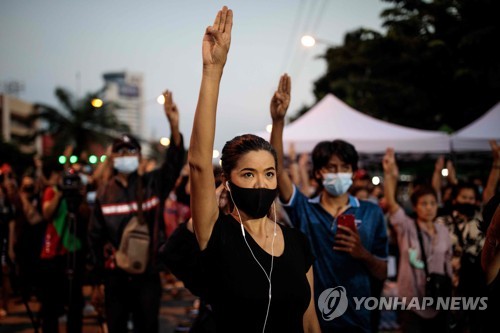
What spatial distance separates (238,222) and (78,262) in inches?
156

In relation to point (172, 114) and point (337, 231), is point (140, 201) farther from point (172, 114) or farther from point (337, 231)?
point (337, 231)

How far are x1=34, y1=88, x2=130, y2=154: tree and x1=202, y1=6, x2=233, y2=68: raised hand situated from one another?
3625 centimetres

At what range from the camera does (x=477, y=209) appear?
5.19 meters

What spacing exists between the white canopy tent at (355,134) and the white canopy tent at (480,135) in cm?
34

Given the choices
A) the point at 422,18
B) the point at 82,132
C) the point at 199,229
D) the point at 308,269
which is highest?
the point at 422,18

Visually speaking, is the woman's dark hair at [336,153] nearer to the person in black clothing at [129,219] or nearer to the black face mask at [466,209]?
the person in black clothing at [129,219]

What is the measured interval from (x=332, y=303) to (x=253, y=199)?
1.21 m

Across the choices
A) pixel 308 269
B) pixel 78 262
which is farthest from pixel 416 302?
pixel 78 262

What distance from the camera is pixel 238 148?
2.44m

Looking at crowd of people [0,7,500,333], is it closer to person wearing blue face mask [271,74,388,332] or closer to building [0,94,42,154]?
person wearing blue face mask [271,74,388,332]

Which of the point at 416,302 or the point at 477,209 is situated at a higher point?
the point at 477,209

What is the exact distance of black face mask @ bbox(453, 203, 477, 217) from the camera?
505 centimetres

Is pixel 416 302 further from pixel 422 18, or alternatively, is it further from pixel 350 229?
pixel 422 18

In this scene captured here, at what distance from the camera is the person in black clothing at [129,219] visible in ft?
14.6
